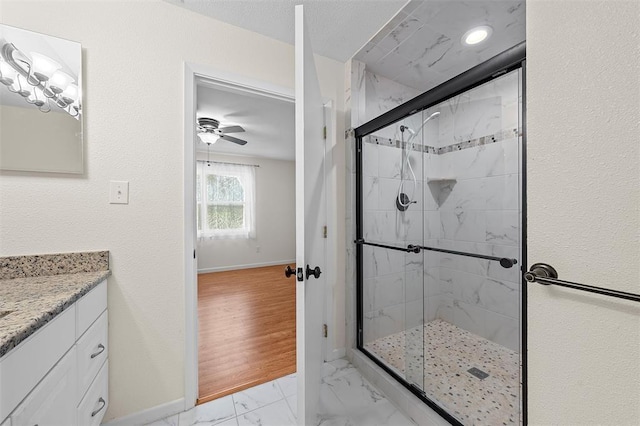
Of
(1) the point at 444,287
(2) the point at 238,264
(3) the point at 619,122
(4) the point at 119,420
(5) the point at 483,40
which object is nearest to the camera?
(3) the point at 619,122

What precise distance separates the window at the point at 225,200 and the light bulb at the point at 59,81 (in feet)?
11.9

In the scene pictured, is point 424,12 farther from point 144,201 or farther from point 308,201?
point 144,201

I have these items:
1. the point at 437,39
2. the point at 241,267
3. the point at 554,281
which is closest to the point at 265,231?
the point at 241,267

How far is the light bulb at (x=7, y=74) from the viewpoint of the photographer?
1067 millimetres

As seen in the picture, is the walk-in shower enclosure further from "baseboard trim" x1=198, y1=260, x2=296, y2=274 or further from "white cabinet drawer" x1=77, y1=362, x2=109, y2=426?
"baseboard trim" x1=198, y1=260, x2=296, y2=274

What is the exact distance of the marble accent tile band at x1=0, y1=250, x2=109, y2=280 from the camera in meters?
1.09

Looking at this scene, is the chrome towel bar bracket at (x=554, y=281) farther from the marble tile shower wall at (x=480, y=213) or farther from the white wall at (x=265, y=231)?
the white wall at (x=265, y=231)

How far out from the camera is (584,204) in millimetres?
625

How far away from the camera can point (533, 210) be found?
73cm

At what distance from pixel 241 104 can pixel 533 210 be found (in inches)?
109

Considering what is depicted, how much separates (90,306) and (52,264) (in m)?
0.34

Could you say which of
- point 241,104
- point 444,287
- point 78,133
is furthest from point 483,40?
point 78,133

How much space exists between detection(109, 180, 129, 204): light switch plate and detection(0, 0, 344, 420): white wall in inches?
1.0

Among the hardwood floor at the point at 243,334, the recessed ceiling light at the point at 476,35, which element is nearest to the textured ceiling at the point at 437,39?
the recessed ceiling light at the point at 476,35
